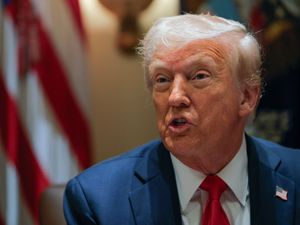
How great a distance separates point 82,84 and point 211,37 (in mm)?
1614

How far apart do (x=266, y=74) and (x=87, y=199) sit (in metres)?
2.02

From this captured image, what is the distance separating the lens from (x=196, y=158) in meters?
1.84

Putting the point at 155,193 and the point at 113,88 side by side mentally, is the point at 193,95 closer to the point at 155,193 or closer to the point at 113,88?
the point at 155,193

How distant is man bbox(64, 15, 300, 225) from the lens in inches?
69.5

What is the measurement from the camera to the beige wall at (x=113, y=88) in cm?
367

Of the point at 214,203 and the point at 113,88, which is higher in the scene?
the point at 113,88

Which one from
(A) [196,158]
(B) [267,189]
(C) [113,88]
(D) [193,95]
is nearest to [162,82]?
(D) [193,95]

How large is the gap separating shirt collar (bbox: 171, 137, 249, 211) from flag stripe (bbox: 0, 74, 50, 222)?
1355 millimetres

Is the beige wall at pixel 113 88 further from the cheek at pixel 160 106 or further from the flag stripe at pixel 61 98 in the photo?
the cheek at pixel 160 106

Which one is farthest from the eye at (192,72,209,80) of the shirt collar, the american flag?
the american flag

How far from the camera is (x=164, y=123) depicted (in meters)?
1.79

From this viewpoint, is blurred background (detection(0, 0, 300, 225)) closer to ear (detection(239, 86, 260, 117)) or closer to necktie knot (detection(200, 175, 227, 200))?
ear (detection(239, 86, 260, 117))

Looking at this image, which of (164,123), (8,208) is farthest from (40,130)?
(164,123)

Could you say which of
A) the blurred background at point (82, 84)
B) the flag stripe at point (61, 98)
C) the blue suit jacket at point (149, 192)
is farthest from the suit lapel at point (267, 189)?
the flag stripe at point (61, 98)
